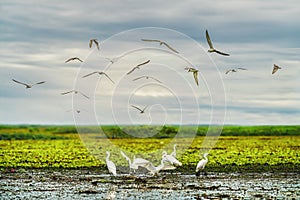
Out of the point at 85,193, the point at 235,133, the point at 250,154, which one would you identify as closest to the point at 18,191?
the point at 85,193

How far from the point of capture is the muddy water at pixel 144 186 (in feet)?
38.5

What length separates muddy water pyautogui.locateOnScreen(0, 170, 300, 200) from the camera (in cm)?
1173

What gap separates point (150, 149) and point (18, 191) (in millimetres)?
11710

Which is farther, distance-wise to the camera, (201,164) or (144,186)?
(201,164)

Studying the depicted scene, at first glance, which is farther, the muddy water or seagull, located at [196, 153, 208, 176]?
seagull, located at [196, 153, 208, 176]

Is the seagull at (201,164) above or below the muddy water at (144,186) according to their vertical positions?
above

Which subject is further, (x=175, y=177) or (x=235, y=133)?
(x=235, y=133)

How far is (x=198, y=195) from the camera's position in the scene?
11.7 metres

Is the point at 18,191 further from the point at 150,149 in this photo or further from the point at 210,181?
the point at 150,149

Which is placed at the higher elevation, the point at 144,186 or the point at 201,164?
the point at 201,164

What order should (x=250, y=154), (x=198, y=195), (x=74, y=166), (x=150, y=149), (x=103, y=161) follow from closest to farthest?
(x=198, y=195) < (x=74, y=166) < (x=103, y=161) < (x=250, y=154) < (x=150, y=149)

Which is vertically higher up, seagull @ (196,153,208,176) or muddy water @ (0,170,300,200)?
seagull @ (196,153,208,176)

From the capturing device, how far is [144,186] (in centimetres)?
1294

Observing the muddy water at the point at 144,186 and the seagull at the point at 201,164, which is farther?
the seagull at the point at 201,164
